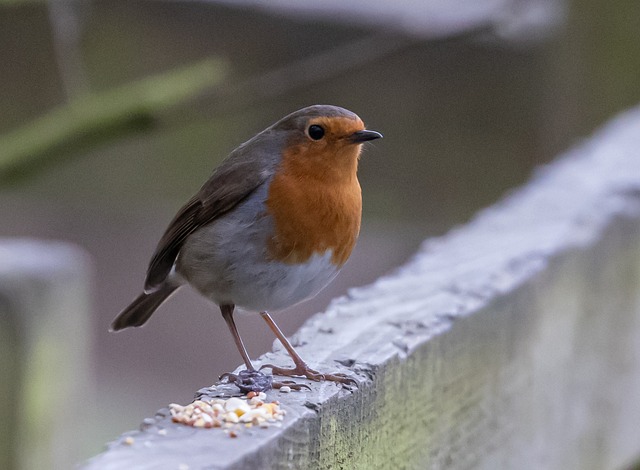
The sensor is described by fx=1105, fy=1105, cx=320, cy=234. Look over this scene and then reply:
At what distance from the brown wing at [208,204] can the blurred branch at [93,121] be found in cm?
29

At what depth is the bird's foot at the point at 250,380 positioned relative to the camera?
1.62 m

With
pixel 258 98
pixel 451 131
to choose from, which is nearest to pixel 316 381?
pixel 258 98


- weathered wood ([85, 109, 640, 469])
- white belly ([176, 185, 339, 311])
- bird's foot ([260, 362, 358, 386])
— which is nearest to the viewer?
weathered wood ([85, 109, 640, 469])

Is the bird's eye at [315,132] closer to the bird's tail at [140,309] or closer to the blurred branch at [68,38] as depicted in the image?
the bird's tail at [140,309]

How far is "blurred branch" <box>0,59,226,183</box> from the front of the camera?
2564 mm

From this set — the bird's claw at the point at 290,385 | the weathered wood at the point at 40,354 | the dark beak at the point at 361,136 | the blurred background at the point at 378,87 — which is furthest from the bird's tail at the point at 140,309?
the blurred background at the point at 378,87

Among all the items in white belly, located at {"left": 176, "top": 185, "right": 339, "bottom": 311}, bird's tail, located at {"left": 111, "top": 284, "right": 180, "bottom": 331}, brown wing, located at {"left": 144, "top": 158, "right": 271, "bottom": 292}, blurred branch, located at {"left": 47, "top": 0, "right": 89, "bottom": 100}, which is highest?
blurred branch, located at {"left": 47, "top": 0, "right": 89, "bottom": 100}

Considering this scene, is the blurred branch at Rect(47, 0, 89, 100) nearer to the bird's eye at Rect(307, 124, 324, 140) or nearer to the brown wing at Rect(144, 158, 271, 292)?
the brown wing at Rect(144, 158, 271, 292)

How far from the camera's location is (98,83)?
420 centimetres

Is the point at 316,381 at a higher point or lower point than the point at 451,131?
lower

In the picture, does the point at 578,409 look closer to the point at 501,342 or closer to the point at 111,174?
the point at 501,342

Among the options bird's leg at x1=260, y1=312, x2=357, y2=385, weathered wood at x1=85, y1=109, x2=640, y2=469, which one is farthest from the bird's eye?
bird's leg at x1=260, y1=312, x2=357, y2=385

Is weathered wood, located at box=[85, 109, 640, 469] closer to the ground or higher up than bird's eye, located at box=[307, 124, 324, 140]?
closer to the ground

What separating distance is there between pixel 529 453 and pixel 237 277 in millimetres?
701
